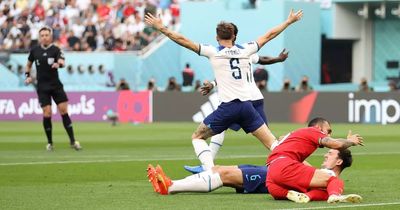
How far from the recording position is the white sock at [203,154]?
14531 millimetres

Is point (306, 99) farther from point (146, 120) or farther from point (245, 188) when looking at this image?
point (245, 188)

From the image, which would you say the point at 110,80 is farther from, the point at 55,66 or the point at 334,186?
the point at 334,186

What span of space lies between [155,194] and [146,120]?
27507 millimetres

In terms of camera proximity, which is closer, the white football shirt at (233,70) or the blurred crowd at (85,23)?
the white football shirt at (233,70)

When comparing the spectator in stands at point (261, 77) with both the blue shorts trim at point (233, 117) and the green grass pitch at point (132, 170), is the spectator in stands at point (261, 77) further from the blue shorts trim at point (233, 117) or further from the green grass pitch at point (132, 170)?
the blue shorts trim at point (233, 117)

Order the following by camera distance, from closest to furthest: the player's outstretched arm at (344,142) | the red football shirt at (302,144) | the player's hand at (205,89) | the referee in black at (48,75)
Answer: the player's outstretched arm at (344,142)
the red football shirt at (302,144)
the player's hand at (205,89)
the referee in black at (48,75)

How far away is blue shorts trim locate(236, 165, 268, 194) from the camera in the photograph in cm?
1336

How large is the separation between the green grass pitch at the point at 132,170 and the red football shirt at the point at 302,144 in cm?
56

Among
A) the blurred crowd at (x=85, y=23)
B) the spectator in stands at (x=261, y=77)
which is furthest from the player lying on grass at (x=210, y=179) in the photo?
the blurred crowd at (x=85, y=23)

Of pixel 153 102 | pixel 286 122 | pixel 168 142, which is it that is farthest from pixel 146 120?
pixel 168 142

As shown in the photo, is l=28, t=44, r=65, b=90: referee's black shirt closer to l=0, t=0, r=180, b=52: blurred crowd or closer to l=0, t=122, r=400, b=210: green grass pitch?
l=0, t=122, r=400, b=210: green grass pitch

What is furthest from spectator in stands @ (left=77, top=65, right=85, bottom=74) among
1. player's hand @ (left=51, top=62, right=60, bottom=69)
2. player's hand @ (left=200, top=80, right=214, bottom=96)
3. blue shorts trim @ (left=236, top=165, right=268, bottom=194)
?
blue shorts trim @ (left=236, top=165, right=268, bottom=194)

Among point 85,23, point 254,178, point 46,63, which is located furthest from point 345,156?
point 85,23

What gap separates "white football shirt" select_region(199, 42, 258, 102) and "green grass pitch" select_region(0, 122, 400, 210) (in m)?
1.30
